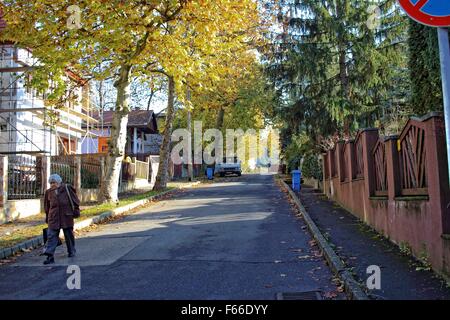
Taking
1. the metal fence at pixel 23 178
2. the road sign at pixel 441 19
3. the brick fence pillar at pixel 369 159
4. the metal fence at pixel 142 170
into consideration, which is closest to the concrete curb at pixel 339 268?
the brick fence pillar at pixel 369 159

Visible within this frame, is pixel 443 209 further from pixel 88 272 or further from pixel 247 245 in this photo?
pixel 88 272

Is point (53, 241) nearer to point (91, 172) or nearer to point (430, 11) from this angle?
point (430, 11)

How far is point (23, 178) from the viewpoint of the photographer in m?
15.1

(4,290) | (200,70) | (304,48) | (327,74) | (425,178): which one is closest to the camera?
(4,290)

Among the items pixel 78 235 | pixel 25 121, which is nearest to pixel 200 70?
pixel 78 235

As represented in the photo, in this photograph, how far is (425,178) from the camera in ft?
23.9

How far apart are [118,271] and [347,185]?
8.46 meters

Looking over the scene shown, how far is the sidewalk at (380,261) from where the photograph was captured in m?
5.72

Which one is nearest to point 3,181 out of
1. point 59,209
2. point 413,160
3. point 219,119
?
point 59,209

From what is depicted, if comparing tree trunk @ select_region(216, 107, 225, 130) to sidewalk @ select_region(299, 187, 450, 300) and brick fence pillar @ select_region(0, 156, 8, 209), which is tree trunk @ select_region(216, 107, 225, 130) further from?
sidewalk @ select_region(299, 187, 450, 300)

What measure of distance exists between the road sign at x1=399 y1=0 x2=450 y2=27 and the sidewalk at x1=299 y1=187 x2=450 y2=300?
3.13 meters

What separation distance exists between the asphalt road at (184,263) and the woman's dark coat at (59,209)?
70cm

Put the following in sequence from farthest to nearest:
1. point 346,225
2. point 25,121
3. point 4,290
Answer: point 25,121 < point 346,225 < point 4,290

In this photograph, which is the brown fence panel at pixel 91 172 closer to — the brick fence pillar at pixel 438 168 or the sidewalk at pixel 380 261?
the sidewalk at pixel 380 261
